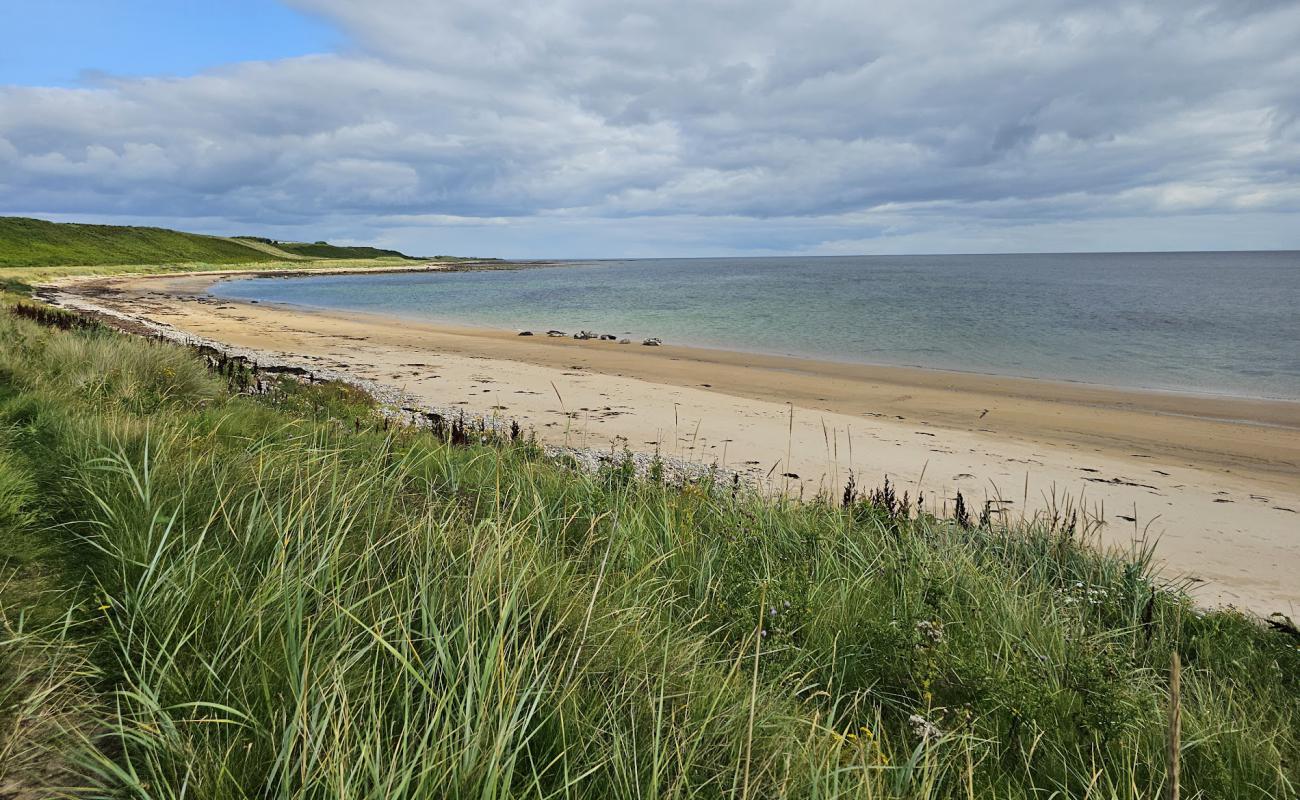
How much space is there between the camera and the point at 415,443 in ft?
18.3

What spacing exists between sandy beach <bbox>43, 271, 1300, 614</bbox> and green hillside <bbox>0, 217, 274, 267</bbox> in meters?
74.0

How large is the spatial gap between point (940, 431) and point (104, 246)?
12024 cm

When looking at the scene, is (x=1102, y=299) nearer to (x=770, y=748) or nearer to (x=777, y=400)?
(x=777, y=400)

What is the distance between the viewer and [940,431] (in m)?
12.7

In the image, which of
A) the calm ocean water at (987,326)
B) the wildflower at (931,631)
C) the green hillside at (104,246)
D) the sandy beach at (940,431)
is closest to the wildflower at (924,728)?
the wildflower at (931,631)

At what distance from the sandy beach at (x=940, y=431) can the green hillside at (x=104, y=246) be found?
74.0 meters

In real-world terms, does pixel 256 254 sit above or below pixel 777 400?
above

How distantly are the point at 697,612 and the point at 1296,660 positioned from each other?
3894 millimetres

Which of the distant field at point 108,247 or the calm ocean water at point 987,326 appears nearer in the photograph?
the calm ocean water at point 987,326

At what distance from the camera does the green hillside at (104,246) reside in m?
77.5

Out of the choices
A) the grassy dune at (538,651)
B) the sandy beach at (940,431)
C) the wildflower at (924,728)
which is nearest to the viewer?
the grassy dune at (538,651)

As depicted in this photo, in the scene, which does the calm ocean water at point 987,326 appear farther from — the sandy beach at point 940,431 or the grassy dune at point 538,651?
the grassy dune at point 538,651

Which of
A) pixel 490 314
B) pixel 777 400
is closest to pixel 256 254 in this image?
pixel 490 314

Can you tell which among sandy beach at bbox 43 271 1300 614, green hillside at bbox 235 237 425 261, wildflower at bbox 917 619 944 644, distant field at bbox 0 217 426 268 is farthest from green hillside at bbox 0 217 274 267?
wildflower at bbox 917 619 944 644
